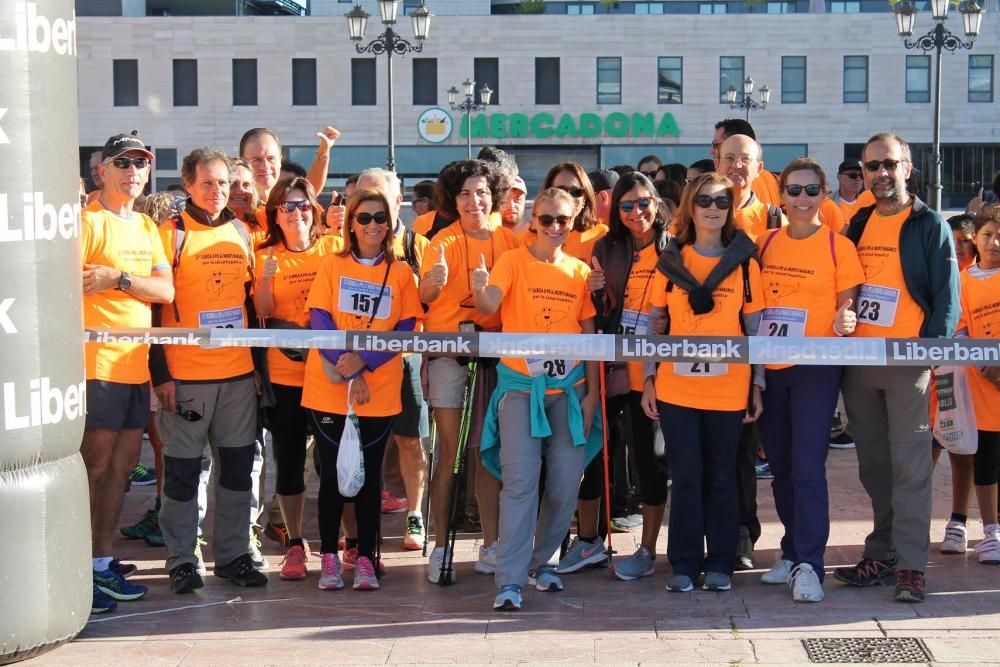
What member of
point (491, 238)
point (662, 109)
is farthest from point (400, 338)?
point (662, 109)

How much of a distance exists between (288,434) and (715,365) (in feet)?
7.89

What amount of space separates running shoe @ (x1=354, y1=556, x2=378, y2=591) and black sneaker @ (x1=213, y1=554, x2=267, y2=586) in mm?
517

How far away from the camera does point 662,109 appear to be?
59.5 metres

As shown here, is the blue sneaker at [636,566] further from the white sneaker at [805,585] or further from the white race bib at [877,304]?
the white race bib at [877,304]

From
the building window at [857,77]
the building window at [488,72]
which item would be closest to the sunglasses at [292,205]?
the building window at [488,72]

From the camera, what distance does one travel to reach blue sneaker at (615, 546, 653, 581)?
6.65 meters

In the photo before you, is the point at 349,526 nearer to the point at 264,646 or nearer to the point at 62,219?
the point at 264,646

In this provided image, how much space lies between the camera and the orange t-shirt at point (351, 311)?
6547mm

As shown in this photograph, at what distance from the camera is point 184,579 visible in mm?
6449

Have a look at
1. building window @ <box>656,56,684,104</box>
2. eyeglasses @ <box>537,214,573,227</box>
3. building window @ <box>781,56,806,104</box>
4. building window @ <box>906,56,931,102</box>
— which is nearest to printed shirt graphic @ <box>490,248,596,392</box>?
eyeglasses @ <box>537,214,573,227</box>

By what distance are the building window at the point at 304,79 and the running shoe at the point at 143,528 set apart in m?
52.9

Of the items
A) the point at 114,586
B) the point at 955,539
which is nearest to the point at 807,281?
the point at 955,539

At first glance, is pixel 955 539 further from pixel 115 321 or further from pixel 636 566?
pixel 115 321

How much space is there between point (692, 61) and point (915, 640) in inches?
2219
